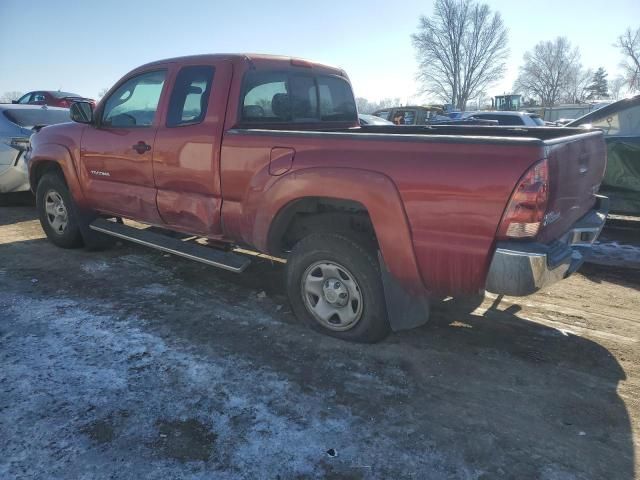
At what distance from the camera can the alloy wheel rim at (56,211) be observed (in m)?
5.55

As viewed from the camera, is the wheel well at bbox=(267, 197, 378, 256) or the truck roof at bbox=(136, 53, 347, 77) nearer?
the wheel well at bbox=(267, 197, 378, 256)

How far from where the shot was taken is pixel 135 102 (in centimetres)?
468

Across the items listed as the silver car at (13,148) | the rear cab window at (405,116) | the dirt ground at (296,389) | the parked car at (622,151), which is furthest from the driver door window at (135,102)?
the rear cab window at (405,116)

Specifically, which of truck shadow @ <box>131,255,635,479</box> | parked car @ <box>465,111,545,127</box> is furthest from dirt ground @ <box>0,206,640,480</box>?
parked car @ <box>465,111,545,127</box>

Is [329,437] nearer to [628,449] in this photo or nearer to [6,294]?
[628,449]

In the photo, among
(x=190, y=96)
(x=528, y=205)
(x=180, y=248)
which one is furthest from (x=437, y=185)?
(x=180, y=248)

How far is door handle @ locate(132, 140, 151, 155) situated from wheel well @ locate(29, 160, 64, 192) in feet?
5.42

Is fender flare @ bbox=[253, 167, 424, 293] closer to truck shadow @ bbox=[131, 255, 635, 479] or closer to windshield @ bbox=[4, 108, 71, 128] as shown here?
truck shadow @ bbox=[131, 255, 635, 479]

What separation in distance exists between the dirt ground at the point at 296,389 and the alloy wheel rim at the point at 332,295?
0.19 metres

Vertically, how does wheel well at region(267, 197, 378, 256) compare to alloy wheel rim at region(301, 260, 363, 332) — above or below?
above

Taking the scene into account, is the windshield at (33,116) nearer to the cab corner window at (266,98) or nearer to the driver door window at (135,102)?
the driver door window at (135,102)

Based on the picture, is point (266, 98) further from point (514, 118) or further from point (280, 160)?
point (514, 118)

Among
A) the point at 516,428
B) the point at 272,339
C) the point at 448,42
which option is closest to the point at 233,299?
the point at 272,339

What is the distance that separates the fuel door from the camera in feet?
10.9
